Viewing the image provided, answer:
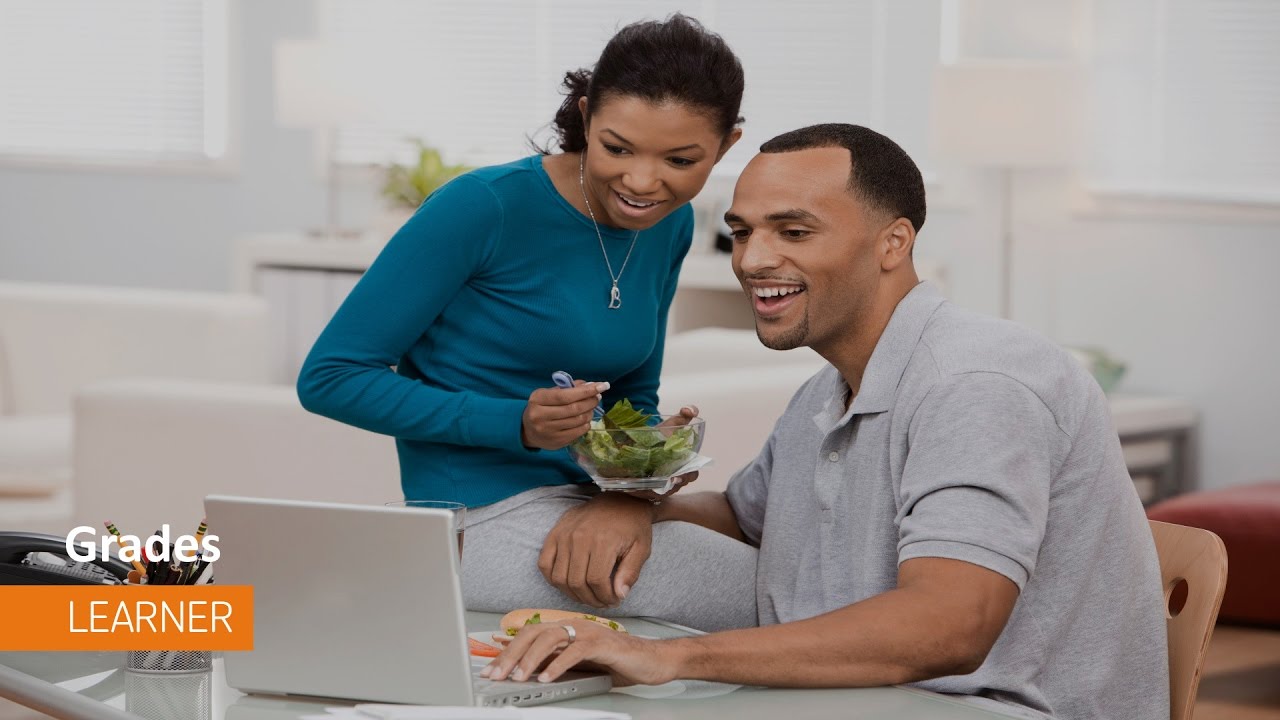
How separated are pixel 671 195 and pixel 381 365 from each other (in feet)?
1.29

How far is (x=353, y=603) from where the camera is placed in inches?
49.4

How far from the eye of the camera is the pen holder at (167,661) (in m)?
1.33

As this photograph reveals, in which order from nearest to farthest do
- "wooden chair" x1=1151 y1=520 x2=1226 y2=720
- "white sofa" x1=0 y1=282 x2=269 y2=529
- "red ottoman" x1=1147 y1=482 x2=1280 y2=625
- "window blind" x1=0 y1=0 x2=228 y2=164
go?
"wooden chair" x1=1151 y1=520 x2=1226 y2=720 → "red ottoman" x1=1147 y1=482 x2=1280 y2=625 → "white sofa" x1=0 y1=282 x2=269 y2=529 → "window blind" x1=0 y1=0 x2=228 y2=164

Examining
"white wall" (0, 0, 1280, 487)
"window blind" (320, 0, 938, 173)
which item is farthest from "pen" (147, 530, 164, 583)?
"window blind" (320, 0, 938, 173)

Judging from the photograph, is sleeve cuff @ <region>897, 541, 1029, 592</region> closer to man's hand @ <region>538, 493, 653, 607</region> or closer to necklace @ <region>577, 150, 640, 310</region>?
man's hand @ <region>538, 493, 653, 607</region>

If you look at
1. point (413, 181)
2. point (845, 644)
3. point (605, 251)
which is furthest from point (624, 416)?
point (413, 181)

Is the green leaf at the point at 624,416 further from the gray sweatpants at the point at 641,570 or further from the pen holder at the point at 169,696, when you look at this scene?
the pen holder at the point at 169,696

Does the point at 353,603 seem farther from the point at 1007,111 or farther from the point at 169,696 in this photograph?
the point at 1007,111

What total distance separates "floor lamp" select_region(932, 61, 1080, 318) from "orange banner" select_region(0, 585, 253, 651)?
139 inches

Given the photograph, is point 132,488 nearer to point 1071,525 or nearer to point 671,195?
point 671,195

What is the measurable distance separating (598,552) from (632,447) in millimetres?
126

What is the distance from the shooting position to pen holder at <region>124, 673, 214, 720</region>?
129 centimetres

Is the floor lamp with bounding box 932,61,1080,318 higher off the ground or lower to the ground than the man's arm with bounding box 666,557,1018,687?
higher

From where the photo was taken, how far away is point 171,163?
683 centimetres
